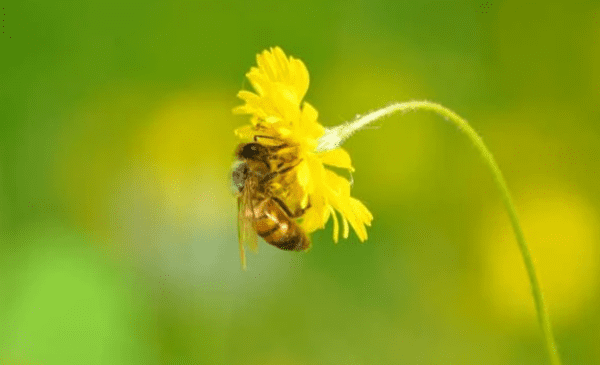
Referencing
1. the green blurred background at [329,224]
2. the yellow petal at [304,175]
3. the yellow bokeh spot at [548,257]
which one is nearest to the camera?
the yellow petal at [304,175]

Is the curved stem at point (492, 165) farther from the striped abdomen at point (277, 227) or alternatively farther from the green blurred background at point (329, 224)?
the green blurred background at point (329, 224)

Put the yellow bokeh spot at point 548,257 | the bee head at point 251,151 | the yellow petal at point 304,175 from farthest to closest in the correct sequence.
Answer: the yellow bokeh spot at point 548,257 → the bee head at point 251,151 → the yellow petal at point 304,175

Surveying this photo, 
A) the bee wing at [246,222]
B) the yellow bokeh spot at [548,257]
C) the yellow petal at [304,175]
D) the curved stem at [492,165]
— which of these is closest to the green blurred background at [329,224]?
the yellow bokeh spot at [548,257]

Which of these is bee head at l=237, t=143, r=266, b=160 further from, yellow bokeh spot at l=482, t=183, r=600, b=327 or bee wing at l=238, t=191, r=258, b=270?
yellow bokeh spot at l=482, t=183, r=600, b=327

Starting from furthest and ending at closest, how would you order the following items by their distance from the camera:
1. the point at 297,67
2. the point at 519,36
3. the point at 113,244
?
1. the point at 519,36
2. the point at 113,244
3. the point at 297,67

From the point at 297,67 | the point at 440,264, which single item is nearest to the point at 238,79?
the point at 440,264

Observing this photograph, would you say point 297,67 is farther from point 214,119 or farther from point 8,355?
point 214,119

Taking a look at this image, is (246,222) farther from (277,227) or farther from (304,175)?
(304,175)
